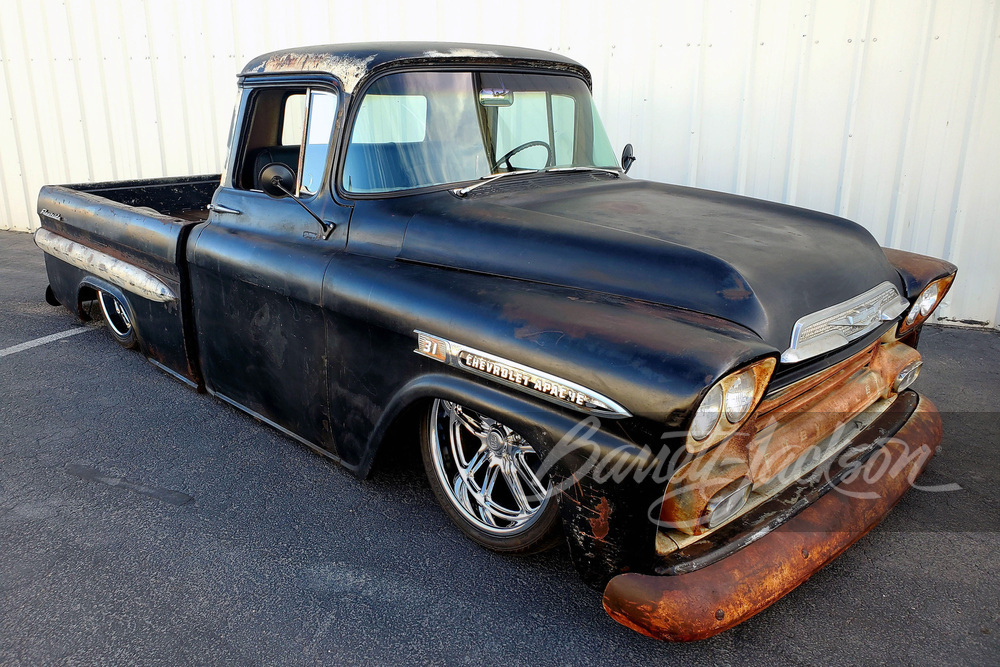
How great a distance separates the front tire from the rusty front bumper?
418 mm

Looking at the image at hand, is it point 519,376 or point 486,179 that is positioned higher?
point 486,179

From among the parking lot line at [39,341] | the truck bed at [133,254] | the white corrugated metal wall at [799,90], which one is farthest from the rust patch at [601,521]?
the parking lot line at [39,341]

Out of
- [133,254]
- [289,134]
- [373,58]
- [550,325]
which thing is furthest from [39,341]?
[550,325]

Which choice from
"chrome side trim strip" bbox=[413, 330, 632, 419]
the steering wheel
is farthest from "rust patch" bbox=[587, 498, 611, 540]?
the steering wheel

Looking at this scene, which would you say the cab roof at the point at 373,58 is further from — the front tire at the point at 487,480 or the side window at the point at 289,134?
the front tire at the point at 487,480

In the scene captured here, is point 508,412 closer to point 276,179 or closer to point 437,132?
point 437,132

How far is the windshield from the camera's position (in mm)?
2830

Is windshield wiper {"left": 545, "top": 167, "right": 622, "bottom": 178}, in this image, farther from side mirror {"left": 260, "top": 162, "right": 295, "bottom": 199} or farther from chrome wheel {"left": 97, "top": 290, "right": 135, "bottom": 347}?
chrome wheel {"left": 97, "top": 290, "right": 135, "bottom": 347}

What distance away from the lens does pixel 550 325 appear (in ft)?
6.98

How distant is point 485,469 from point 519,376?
0.71m

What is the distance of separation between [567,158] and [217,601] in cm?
227

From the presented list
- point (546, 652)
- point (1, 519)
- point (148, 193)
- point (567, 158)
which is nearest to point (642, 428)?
point (546, 652)

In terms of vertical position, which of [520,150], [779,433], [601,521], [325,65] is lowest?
[601,521]

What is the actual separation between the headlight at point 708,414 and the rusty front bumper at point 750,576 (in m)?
0.40
